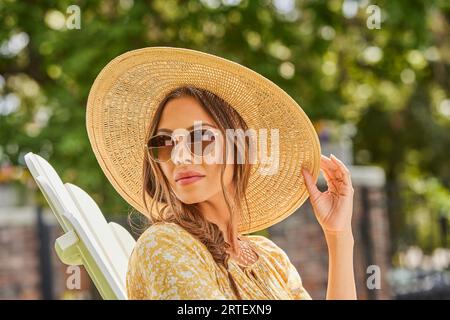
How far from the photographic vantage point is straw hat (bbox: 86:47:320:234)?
196 cm

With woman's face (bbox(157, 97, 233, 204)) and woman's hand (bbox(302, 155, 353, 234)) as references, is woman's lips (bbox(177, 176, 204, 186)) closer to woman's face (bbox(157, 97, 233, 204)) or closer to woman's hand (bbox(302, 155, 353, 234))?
woman's face (bbox(157, 97, 233, 204))

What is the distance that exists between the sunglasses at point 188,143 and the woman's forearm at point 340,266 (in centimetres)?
35

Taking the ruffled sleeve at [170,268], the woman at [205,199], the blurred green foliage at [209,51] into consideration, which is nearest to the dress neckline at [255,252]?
the woman at [205,199]

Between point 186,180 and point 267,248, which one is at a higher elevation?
point 186,180

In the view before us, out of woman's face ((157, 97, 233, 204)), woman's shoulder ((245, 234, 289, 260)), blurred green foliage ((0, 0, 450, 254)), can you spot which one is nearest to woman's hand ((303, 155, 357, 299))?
woman's shoulder ((245, 234, 289, 260))

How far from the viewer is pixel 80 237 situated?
1867 mm

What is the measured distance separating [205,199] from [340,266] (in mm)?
348

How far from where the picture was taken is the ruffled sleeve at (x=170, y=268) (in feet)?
5.71

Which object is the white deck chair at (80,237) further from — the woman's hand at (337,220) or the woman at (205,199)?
the woman's hand at (337,220)

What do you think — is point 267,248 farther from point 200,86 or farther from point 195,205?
point 200,86

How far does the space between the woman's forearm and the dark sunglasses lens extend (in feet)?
1.32

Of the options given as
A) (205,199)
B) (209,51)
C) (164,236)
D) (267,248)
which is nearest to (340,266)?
(267,248)

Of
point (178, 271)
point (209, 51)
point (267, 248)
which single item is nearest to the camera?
point (178, 271)

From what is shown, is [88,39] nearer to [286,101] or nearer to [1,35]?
[1,35]
